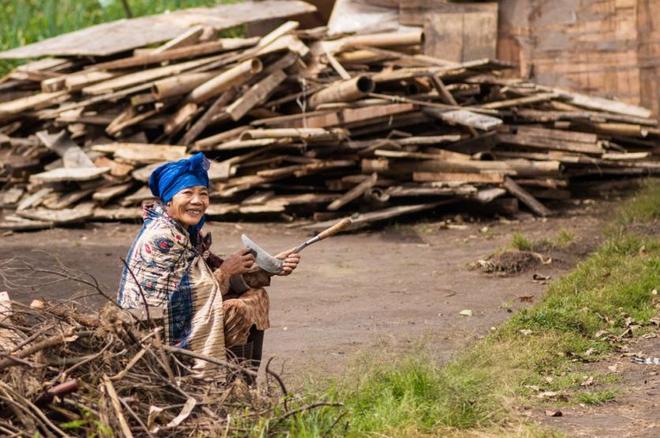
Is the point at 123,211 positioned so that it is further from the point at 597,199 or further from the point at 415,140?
the point at 597,199

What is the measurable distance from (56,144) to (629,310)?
840cm

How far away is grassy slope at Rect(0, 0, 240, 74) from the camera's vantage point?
2022 cm

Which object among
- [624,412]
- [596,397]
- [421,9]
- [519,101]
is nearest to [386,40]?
[421,9]

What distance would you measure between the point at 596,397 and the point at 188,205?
250cm

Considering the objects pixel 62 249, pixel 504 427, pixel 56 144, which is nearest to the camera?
pixel 504 427

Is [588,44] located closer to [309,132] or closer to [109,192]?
[309,132]

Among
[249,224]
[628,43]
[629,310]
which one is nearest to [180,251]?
[629,310]

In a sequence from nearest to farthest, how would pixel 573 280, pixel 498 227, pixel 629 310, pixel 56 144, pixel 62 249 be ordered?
1. pixel 629 310
2. pixel 573 280
3. pixel 62 249
4. pixel 498 227
5. pixel 56 144

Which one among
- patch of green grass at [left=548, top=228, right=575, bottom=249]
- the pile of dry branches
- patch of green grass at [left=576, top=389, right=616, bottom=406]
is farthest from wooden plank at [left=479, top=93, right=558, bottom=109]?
the pile of dry branches

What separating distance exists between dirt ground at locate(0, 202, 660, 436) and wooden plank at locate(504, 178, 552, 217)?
0.15 meters

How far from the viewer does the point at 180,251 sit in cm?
565

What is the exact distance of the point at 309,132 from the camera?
13086 mm

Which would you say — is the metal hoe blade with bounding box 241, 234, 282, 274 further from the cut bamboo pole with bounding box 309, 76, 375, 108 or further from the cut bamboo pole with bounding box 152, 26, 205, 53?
the cut bamboo pole with bounding box 152, 26, 205, 53

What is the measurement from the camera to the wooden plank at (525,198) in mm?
13891
